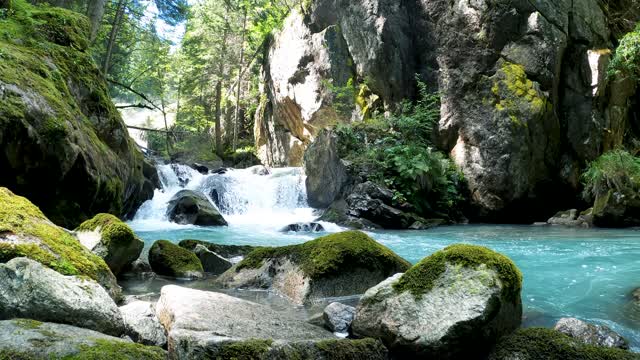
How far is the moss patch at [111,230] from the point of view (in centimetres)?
574

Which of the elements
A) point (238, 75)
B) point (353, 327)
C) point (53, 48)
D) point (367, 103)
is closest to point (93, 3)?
point (53, 48)

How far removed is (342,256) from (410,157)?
1161 cm

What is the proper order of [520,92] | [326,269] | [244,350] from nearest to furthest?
1. [244,350]
2. [326,269]
3. [520,92]

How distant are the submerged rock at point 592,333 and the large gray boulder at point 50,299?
11.9 ft

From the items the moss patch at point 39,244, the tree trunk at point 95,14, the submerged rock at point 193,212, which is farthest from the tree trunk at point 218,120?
the moss patch at point 39,244

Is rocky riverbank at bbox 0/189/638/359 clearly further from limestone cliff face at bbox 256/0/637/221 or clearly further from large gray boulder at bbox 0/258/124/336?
limestone cliff face at bbox 256/0/637/221

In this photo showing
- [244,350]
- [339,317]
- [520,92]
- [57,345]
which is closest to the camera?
[57,345]

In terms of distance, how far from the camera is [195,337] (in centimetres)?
308

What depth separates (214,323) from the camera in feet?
11.4

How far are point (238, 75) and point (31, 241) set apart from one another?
26530mm

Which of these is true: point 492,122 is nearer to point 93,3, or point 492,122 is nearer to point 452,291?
point 93,3

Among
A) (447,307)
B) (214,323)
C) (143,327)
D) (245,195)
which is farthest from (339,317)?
(245,195)

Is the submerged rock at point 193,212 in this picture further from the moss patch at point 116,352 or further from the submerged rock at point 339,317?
the moss patch at point 116,352

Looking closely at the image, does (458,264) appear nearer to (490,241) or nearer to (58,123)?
(58,123)
